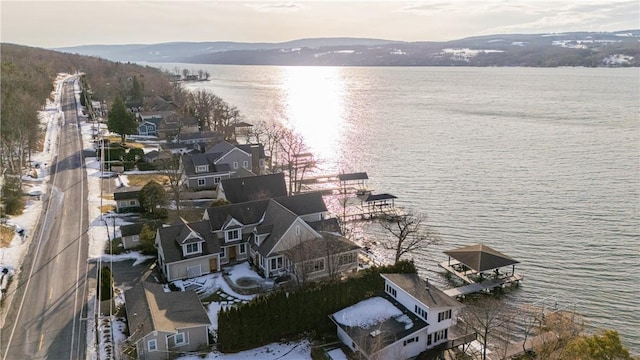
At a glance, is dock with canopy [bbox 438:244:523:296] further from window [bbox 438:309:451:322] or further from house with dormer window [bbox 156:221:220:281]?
house with dormer window [bbox 156:221:220:281]

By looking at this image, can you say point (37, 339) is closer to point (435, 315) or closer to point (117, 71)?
point (435, 315)

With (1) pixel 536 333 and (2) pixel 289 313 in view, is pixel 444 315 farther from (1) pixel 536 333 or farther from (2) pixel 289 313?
(2) pixel 289 313

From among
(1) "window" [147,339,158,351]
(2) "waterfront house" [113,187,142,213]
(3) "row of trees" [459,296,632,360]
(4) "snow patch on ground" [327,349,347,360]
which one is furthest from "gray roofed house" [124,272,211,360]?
(2) "waterfront house" [113,187,142,213]

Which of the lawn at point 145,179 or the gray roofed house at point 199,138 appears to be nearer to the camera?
the lawn at point 145,179

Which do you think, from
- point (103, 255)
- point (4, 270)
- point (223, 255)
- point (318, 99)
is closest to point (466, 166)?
point (223, 255)

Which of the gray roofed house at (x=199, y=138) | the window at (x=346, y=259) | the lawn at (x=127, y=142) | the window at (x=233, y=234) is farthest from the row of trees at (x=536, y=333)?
the lawn at (x=127, y=142)

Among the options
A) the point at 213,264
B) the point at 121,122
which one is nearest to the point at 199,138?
the point at 121,122

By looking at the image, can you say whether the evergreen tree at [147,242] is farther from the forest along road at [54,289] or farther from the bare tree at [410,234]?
the bare tree at [410,234]
